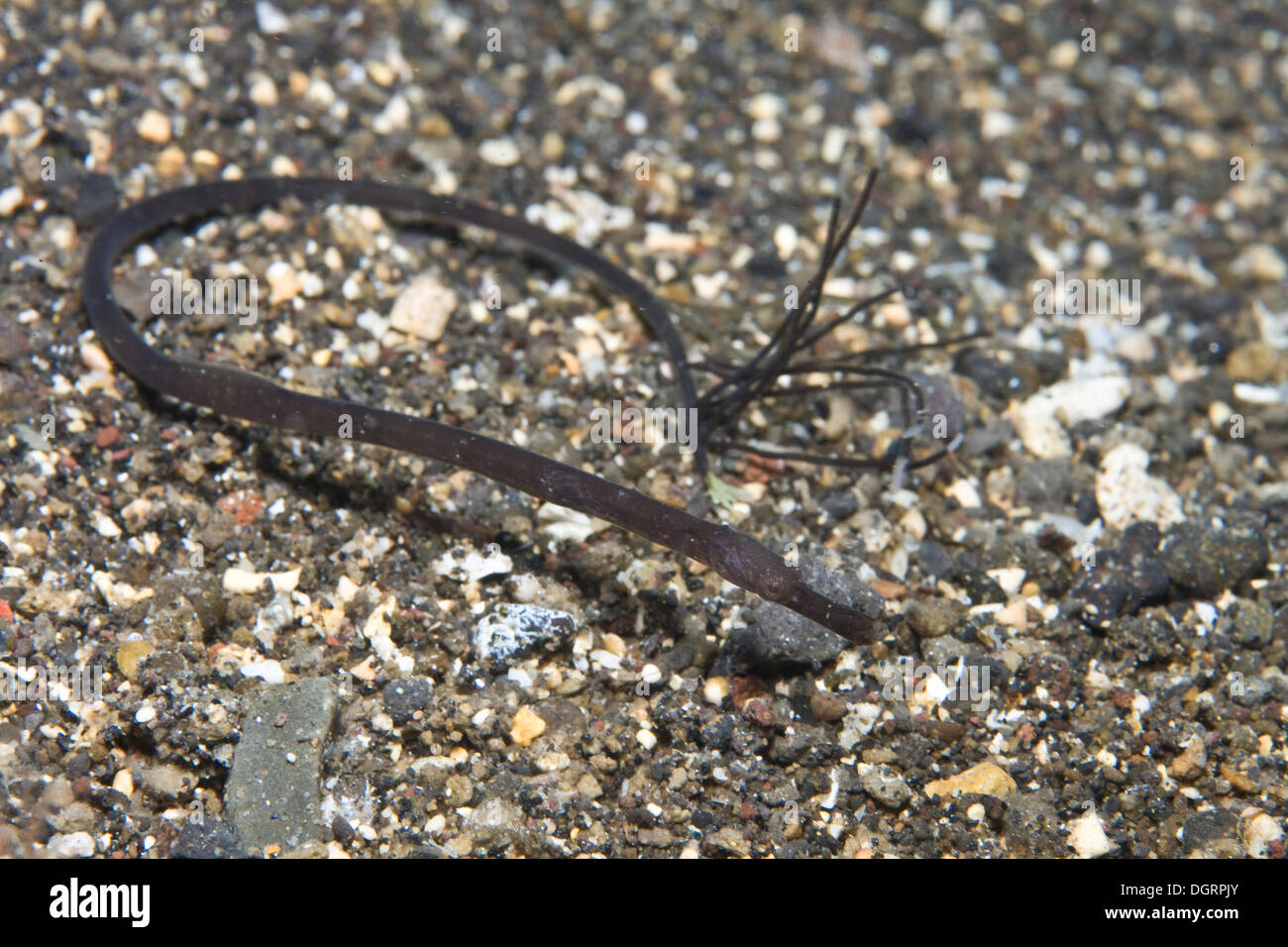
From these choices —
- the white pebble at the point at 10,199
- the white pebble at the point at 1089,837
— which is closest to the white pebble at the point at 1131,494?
the white pebble at the point at 1089,837

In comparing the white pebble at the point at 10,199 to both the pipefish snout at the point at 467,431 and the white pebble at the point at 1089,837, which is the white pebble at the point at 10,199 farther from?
the white pebble at the point at 1089,837

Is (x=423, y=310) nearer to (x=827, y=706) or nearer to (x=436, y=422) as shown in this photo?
(x=436, y=422)

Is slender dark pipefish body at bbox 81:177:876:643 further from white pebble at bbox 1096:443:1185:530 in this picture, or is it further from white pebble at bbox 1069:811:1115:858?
white pebble at bbox 1096:443:1185:530

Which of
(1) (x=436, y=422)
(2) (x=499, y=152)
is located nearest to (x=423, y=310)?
(1) (x=436, y=422)

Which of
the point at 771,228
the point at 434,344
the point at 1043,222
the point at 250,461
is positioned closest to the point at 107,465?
the point at 250,461

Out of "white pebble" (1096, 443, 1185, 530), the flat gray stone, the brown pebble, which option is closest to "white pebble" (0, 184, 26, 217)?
the flat gray stone

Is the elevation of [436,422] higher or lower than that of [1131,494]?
higher
